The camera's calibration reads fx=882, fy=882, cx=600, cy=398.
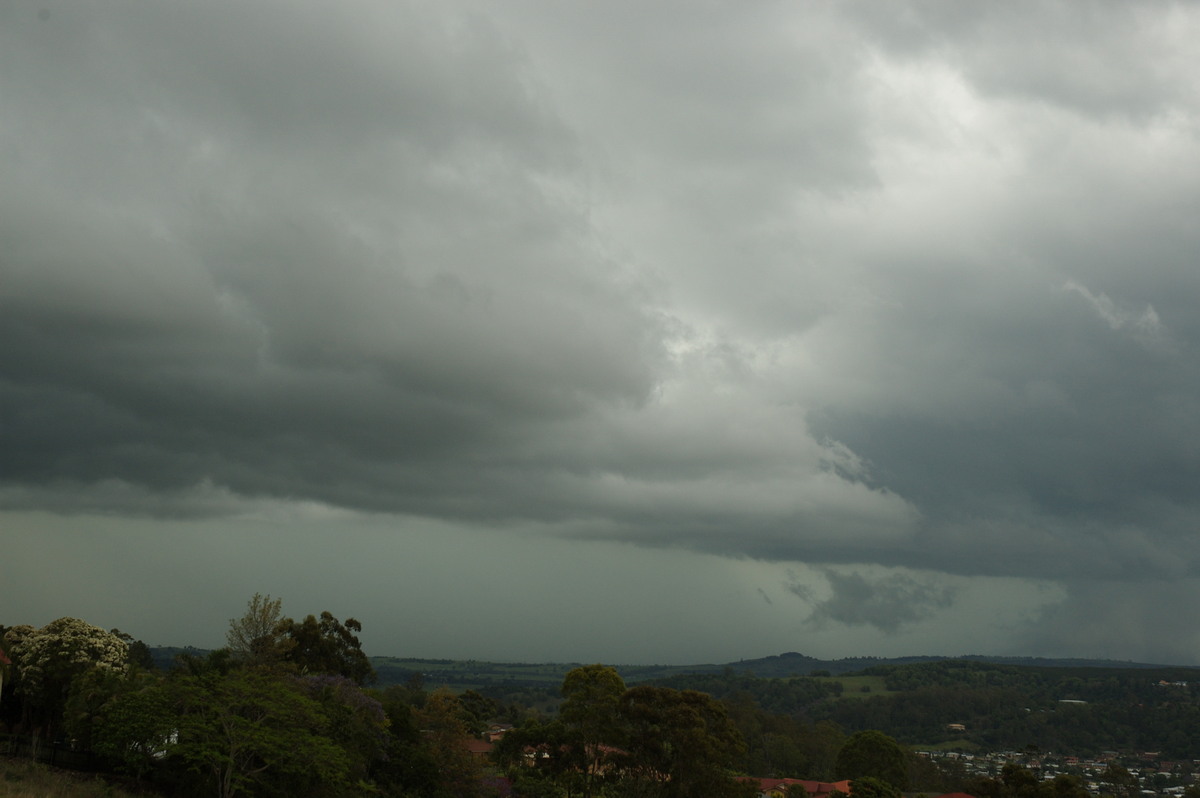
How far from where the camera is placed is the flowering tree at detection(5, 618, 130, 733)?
185ft

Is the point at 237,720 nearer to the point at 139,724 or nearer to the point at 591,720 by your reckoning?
the point at 139,724

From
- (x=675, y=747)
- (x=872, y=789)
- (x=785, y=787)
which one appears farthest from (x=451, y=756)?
(x=785, y=787)

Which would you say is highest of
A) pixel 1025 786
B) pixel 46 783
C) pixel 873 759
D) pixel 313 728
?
pixel 313 728

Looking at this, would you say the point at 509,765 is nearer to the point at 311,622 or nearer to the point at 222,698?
the point at 311,622

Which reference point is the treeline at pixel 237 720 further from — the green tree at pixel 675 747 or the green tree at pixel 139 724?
the green tree at pixel 675 747

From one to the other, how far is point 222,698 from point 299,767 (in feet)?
14.7

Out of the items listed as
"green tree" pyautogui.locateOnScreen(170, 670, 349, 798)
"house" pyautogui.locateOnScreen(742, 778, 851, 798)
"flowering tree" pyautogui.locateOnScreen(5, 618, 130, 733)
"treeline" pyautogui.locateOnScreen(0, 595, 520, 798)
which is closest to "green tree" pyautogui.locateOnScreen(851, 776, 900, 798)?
"house" pyautogui.locateOnScreen(742, 778, 851, 798)

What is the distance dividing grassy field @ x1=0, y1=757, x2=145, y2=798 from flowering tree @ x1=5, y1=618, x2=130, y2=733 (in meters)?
13.8

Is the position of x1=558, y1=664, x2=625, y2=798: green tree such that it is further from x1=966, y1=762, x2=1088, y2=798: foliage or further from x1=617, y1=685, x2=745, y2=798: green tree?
x1=966, y1=762, x2=1088, y2=798: foliage

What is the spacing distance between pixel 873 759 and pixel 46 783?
3275 inches

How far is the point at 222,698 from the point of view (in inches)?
1490

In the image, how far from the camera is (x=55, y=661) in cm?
5688

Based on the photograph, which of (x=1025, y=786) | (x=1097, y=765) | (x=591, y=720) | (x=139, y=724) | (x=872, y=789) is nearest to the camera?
(x=139, y=724)

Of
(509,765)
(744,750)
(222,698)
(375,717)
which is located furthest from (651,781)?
(222,698)
